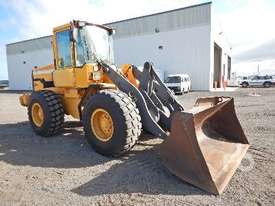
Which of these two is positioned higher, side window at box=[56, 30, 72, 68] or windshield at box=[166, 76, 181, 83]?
side window at box=[56, 30, 72, 68]

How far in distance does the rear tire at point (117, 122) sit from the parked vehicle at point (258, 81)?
35637mm

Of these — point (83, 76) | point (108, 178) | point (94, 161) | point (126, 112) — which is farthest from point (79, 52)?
point (108, 178)

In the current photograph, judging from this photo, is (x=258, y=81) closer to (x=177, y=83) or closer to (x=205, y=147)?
(x=177, y=83)

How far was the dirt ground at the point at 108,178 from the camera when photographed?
12.5 feet

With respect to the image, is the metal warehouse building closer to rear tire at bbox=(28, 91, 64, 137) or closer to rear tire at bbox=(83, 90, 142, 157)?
rear tire at bbox=(28, 91, 64, 137)

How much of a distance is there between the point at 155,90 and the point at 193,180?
112 inches

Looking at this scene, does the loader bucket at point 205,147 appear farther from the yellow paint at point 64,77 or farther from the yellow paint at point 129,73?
the yellow paint at point 64,77

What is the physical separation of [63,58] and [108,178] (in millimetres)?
3792

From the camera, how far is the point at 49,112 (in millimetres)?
6879

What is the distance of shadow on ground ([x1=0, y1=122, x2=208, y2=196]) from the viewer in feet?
13.5

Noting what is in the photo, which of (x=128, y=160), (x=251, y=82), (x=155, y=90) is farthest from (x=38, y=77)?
(x=251, y=82)

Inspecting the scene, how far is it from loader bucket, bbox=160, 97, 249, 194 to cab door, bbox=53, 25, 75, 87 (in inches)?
127

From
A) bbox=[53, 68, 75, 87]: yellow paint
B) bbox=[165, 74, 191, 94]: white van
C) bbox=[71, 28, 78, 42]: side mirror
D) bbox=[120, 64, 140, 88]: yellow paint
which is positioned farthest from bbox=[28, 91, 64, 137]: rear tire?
bbox=[165, 74, 191, 94]: white van

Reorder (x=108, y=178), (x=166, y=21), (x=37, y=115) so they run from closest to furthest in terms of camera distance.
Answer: (x=108, y=178)
(x=37, y=115)
(x=166, y=21)
